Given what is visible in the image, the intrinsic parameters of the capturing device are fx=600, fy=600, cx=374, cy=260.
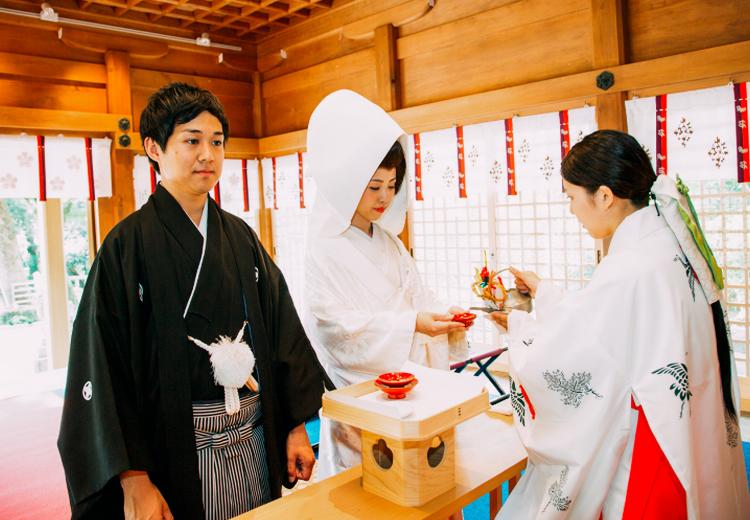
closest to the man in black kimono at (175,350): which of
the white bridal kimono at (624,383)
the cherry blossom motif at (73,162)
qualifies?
the white bridal kimono at (624,383)

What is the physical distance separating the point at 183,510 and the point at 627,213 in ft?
5.70

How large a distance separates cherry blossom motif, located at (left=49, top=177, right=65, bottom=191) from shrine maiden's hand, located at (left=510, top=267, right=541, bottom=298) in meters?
5.48

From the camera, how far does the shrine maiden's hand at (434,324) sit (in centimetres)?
225

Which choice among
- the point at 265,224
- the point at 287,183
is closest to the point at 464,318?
the point at 287,183

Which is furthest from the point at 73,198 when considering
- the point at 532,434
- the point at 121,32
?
the point at 532,434

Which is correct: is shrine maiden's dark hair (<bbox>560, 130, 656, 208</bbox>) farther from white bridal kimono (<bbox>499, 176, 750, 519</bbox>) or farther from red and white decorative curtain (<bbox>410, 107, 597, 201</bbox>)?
red and white decorative curtain (<bbox>410, 107, 597, 201</bbox>)

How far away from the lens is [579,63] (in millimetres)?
5148

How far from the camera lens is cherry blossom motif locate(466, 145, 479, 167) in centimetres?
589

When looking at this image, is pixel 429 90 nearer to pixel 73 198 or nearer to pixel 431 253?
pixel 431 253

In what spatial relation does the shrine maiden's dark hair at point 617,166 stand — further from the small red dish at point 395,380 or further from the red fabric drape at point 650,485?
the small red dish at point 395,380

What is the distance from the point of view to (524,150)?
552cm

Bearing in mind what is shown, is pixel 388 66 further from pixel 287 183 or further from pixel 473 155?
pixel 287 183

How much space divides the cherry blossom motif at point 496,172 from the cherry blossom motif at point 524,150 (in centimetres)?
24

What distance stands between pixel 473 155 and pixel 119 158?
3.96m
